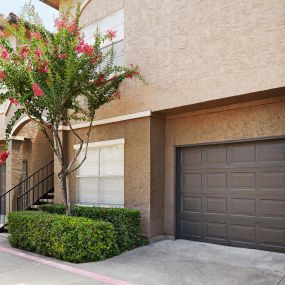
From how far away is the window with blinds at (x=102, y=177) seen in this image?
9.16m

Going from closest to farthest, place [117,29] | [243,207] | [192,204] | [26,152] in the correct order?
[243,207], [192,204], [117,29], [26,152]

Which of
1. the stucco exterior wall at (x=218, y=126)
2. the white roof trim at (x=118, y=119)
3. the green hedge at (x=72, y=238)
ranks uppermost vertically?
the white roof trim at (x=118, y=119)

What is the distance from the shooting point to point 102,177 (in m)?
9.62

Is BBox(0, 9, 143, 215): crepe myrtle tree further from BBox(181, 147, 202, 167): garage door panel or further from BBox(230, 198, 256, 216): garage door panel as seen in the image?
BBox(230, 198, 256, 216): garage door panel

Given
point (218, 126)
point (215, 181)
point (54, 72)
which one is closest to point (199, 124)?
point (218, 126)

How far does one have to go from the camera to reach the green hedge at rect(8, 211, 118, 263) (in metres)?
6.87

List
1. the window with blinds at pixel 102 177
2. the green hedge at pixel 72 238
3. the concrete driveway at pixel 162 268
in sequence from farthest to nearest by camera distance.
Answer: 1. the window with blinds at pixel 102 177
2. the green hedge at pixel 72 238
3. the concrete driveway at pixel 162 268

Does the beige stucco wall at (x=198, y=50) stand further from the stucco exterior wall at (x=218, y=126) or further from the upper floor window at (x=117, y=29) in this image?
the stucco exterior wall at (x=218, y=126)

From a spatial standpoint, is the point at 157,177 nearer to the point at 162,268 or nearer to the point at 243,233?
the point at 243,233

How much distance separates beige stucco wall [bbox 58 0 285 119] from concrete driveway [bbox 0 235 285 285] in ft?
10.6

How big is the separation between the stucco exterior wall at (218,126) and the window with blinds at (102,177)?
1.31m

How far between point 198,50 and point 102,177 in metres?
4.30

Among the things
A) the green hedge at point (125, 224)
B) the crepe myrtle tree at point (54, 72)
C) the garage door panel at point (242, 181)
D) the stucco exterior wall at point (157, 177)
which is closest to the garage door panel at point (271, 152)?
the garage door panel at point (242, 181)

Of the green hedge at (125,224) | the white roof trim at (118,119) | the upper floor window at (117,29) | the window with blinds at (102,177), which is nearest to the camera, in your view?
the green hedge at (125,224)
